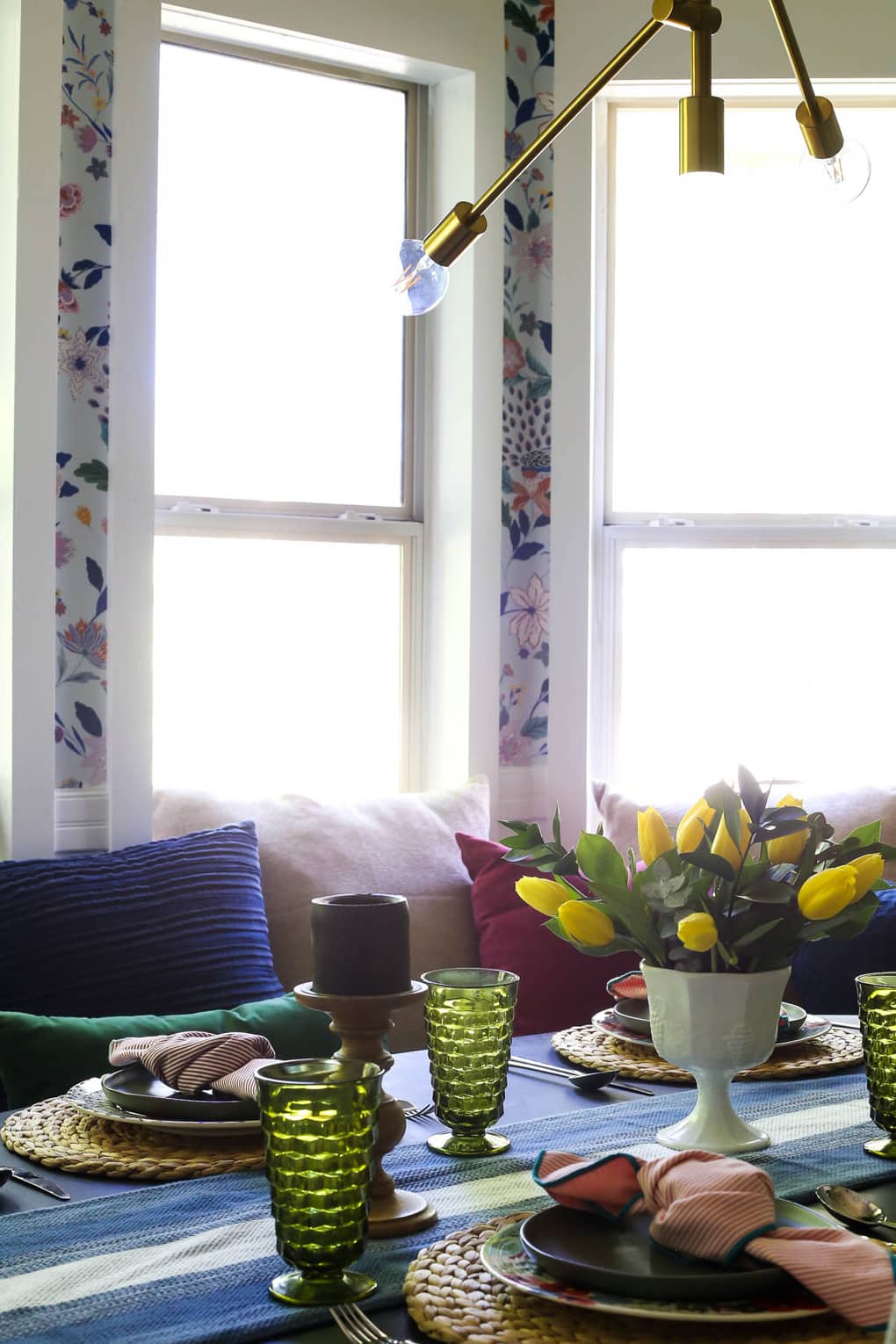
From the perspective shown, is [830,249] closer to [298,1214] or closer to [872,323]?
[872,323]

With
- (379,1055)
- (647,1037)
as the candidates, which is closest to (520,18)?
(647,1037)

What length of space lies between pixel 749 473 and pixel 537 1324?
279 centimetres

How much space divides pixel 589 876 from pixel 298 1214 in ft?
1.54

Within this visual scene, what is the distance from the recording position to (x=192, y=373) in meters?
3.15

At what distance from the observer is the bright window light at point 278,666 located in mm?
3154

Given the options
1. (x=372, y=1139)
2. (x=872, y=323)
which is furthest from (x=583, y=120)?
(x=372, y=1139)

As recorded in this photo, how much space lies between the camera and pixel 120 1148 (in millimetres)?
1354

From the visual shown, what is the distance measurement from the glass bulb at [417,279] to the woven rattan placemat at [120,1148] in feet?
3.00

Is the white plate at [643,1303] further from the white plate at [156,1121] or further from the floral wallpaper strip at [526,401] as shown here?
the floral wallpaper strip at [526,401]

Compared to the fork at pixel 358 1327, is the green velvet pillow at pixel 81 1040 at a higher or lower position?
lower

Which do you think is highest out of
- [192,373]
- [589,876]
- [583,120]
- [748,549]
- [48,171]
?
[583,120]

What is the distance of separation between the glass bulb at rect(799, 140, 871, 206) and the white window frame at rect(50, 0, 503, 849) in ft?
5.28

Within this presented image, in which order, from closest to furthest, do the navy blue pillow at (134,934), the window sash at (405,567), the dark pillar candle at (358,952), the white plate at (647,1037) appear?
1. the dark pillar candle at (358,952)
2. the white plate at (647,1037)
3. the navy blue pillow at (134,934)
4. the window sash at (405,567)

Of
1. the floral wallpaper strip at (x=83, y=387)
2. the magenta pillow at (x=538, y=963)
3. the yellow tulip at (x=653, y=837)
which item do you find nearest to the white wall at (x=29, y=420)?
the floral wallpaper strip at (x=83, y=387)
